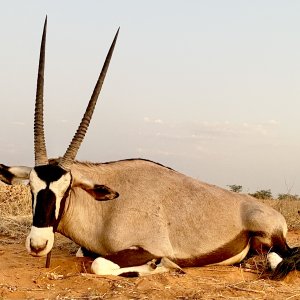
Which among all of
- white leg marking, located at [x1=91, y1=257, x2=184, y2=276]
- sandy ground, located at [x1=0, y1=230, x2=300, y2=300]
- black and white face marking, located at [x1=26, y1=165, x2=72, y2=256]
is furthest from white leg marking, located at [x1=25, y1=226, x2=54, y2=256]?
white leg marking, located at [x1=91, y1=257, x2=184, y2=276]

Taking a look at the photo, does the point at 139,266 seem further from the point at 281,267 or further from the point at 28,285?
the point at 281,267

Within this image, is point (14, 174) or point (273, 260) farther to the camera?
point (273, 260)

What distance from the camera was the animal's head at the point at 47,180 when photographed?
565 cm

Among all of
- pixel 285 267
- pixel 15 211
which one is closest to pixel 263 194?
pixel 15 211

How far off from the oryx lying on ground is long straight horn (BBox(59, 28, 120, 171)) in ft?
0.03

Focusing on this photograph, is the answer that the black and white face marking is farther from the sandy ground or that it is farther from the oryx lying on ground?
the sandy ground

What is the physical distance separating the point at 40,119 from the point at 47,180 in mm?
917

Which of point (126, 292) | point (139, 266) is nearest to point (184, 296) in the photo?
point (126, 292)

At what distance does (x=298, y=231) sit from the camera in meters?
10.6

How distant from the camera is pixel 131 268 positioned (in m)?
6.07

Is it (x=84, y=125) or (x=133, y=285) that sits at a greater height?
(x=84, y=125)

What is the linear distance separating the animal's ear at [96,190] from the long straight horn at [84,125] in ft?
0.66

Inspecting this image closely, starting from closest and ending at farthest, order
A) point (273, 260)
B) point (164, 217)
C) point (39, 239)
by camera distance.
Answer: point (39, 239)
point (164, 217)
point (273, 260)

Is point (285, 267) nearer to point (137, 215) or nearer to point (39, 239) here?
point (137, 215)
